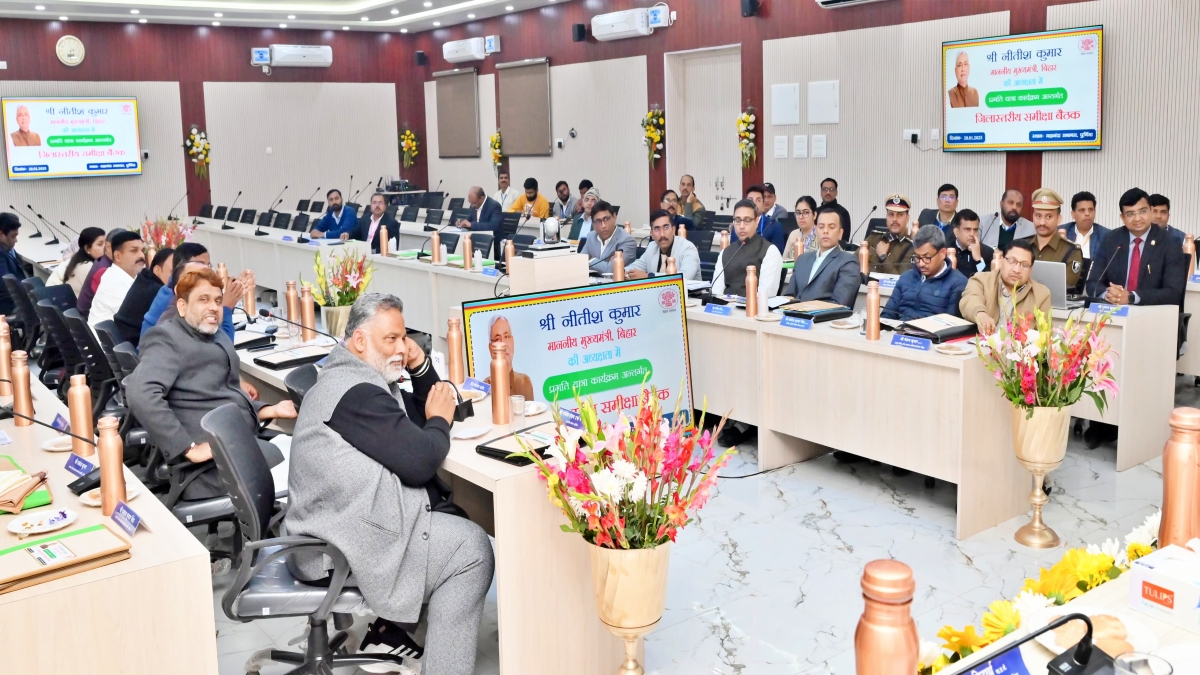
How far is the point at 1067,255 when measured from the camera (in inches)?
252

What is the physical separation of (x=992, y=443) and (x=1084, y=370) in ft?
1.74

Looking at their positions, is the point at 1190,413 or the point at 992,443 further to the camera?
the point at 992,443

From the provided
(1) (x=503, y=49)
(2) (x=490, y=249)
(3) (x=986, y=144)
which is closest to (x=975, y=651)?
(2) (x=490, y=249)

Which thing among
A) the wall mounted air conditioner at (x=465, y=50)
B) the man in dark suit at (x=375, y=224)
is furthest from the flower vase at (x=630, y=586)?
the wall mounted air conditioner at (x=465, y=50)

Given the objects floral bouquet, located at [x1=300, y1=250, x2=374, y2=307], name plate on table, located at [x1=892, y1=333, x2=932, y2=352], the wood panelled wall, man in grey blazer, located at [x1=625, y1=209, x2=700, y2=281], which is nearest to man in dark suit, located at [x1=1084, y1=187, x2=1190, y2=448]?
name plate on table, located at [x1=892, y1=333, x2=932, y2=352]

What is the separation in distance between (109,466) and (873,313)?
10.4 feet

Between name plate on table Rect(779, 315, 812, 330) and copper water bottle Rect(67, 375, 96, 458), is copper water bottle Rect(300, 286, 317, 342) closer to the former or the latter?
copper water bottle Rect(67, 375, 96, 458)

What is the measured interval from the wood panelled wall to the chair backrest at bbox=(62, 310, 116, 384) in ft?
25.3

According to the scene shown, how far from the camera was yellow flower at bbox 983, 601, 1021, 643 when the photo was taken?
5.62 ft

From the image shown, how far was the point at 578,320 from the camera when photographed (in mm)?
5070

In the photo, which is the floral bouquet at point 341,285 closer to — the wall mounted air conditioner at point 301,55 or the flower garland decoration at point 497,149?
the flower garland decoration at point 497,149

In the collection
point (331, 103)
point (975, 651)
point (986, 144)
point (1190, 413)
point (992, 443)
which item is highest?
point (331, 103)

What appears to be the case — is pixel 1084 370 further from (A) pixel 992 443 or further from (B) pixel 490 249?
(B) pixel 490 249

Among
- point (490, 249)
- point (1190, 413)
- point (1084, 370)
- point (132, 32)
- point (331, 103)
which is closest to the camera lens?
point (1190, 413)
